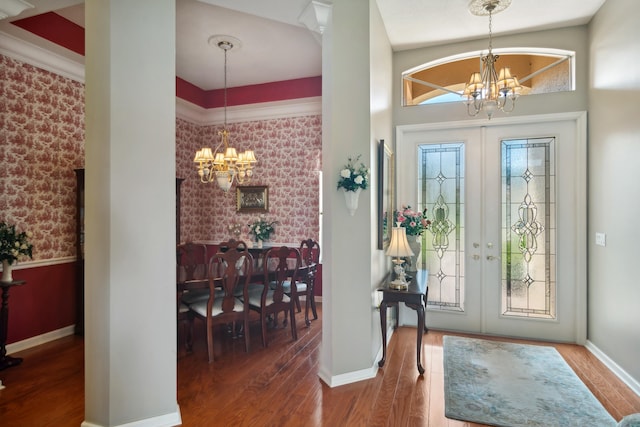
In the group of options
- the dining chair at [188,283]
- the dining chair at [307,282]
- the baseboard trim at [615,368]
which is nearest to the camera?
the baseboard trim at [615,368]

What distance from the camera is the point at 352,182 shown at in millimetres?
2791

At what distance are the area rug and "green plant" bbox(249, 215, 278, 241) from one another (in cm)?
310

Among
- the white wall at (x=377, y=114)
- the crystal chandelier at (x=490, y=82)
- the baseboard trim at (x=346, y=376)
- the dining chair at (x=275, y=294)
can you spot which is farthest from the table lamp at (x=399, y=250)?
the crystal chandelier at (x=490, y=82)

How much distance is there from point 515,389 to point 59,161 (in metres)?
4.97

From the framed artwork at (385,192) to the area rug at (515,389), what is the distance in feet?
A: 4.33

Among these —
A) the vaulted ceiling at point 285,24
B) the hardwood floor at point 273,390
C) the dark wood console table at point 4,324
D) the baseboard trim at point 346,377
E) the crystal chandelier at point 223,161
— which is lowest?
the hardwood floor at point 273,390

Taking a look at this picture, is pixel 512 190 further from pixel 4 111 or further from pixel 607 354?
pixel 4 111

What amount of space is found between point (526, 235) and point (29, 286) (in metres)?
5.33

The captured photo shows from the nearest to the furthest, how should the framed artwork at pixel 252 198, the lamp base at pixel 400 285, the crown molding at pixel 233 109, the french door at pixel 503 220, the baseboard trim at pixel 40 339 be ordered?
the lamp base at pixel 400 285
the baseboard trim at pixel 40 339
the french door at pixel 503 220
the crown molding at pixel 233 109
the framed artwork at pixel 252 198

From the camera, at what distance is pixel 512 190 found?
156 inches

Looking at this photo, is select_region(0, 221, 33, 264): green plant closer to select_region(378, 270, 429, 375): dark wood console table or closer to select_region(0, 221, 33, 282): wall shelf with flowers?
select_region(0, 221, 33, 282): wall shelf with flowers

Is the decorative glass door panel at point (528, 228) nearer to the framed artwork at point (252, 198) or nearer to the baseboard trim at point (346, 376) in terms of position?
the baseboard trim at point (346, 376)

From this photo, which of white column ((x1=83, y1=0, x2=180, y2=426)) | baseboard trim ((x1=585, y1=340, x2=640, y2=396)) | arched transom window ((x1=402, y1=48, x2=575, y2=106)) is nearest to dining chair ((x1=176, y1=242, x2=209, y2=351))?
white column ((x1=83, y1=0, x2=180, y2=426))

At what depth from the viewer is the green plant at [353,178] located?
278 cm
